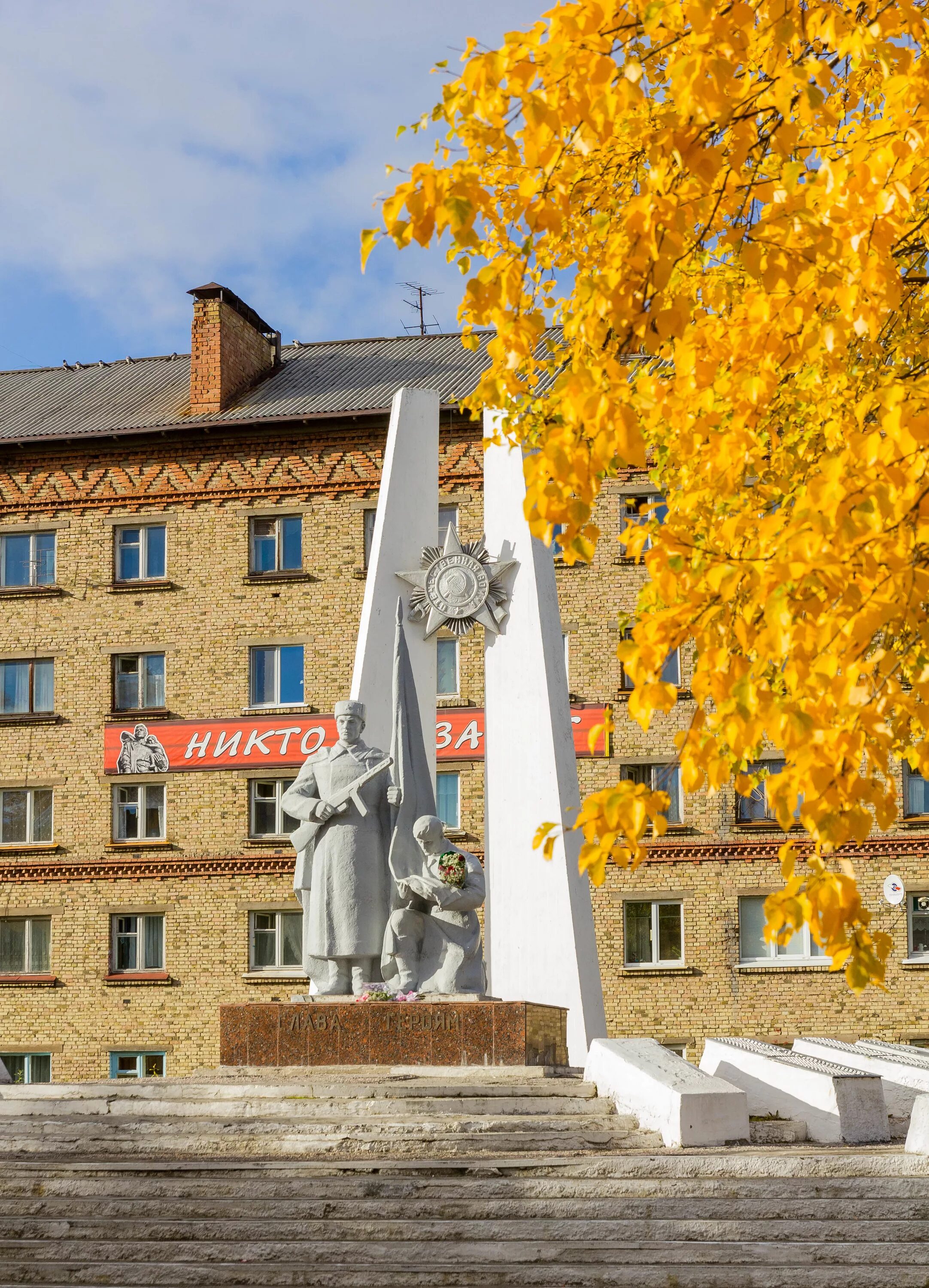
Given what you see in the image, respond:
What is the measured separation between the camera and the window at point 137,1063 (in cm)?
2977

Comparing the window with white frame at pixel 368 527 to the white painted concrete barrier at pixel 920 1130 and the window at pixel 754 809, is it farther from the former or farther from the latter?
the white painted concrete barrier at pixel 920 1130

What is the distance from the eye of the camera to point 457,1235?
6.61m

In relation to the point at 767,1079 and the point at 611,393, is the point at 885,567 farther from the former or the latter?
the point at 767,1079

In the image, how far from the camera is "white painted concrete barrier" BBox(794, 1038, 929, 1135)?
475 inches

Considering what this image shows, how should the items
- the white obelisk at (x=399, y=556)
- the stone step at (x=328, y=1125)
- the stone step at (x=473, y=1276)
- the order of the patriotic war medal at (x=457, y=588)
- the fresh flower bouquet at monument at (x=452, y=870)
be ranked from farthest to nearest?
the order of the patriotic war medal at (x=457, y=588), the white obelisk at (x=399, y=556), the fresh flower bouquet at monument at (x=452, y=870), the stone step at (x=328, y=1125), the stone step at (x=473, y=1276)

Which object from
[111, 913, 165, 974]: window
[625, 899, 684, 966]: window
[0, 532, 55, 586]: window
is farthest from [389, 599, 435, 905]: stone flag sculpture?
[0, 532, 55, 586]: window

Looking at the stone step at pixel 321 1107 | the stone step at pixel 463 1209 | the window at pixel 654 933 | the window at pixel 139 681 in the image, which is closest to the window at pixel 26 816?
the window at pixel 139 681

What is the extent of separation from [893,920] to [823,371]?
22915 mm

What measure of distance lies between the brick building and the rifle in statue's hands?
15.3 m

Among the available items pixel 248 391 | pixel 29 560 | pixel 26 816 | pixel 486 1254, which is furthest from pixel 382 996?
pixel 248 391

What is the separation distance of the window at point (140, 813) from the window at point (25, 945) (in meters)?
2.21

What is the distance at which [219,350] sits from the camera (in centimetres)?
3356

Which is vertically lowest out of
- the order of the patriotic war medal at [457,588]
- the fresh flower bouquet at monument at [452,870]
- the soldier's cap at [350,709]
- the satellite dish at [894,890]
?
the satellite dish at [894,890]

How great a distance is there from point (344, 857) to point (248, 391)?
21931 mm
